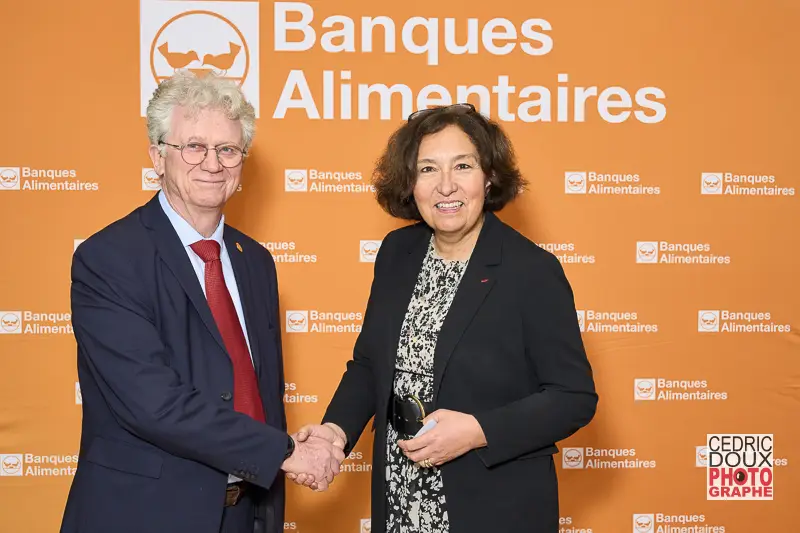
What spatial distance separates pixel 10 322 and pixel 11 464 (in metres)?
0.64

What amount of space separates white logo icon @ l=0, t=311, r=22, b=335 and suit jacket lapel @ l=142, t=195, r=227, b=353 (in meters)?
1.68

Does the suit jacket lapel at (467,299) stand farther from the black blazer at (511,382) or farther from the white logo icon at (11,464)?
the white logo icon at (11,464)

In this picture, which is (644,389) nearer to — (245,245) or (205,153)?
(245,245)

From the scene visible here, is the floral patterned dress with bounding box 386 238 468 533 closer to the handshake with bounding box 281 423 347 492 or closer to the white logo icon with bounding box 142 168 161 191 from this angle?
the handshake with bounding box 281 423 347 492

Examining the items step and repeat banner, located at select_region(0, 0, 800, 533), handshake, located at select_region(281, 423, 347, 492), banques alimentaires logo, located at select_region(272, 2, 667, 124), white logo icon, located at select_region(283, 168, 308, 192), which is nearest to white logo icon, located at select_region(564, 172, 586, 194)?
step and repeat banner, located at select_region(0, 0, 800, 533)

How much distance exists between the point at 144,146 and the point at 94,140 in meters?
0.22

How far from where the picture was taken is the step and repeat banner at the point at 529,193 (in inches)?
129

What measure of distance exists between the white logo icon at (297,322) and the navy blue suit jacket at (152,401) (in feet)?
4.80

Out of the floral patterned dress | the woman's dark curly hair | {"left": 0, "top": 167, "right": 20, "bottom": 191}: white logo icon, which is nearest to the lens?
the floral patterned dress

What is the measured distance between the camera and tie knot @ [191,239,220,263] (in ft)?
6.60

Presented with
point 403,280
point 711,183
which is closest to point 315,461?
point 403,280

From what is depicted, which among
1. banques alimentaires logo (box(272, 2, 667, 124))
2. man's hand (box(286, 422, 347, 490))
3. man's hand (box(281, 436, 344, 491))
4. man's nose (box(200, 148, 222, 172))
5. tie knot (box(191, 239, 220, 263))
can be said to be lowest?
man's hand (box(281, 436, 344, 491))

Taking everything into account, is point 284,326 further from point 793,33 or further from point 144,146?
point 793,33

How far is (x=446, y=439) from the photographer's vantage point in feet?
6.07
